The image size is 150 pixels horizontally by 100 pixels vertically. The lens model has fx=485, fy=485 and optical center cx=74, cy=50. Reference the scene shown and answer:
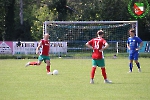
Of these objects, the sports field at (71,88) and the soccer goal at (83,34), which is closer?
the sports field at (71,88)

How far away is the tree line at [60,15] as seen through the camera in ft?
170

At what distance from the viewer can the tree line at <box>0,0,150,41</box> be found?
5172cm

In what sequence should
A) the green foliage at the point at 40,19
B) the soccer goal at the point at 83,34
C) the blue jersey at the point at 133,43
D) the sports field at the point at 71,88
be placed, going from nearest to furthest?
the sports field at the point at 71,88
the blue jersey at the point at 133,43
the soccer goal at the point at 83,34
the green foliage at the point at 40,19

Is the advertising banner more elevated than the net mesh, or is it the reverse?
the net mesh

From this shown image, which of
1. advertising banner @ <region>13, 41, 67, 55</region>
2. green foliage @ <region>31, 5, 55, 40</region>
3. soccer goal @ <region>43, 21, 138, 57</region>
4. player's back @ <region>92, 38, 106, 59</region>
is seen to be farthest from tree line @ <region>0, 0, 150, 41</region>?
player's back @ <region>92, 38, 106, 59</region>

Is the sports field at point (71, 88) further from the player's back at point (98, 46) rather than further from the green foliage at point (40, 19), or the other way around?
the green foliage at point (40, 19)

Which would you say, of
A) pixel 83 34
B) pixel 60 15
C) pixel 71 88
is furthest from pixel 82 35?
pixel 71 88

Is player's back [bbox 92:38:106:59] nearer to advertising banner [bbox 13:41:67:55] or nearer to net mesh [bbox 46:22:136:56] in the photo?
net mesh [bbox 46:22:136:56]

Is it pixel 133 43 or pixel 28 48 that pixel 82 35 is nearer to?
pixel 28 48

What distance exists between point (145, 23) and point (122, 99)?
A: 39368mm

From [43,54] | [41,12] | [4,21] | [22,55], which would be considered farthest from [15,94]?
[41,12]

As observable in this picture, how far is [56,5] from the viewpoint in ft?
183

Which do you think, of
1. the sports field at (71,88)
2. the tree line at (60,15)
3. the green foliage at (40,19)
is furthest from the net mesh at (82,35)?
the sports field at (71,88)

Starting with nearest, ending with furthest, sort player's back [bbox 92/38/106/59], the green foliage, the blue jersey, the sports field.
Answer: the sports field → player's back [bbox 92/38/106/59] → the blue jersey → the green foliage
